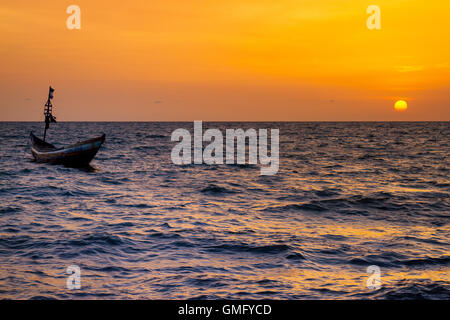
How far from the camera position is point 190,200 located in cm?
1994

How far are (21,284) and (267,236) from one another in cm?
725

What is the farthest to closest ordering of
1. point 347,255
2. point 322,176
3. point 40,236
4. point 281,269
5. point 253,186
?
point 322,176
point 253,186
point 40,236
point 347,255
point 281,269
